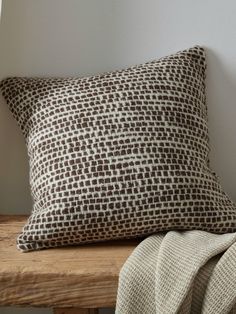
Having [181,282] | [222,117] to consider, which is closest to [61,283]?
[181,282]

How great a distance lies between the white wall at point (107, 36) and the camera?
3.44ft

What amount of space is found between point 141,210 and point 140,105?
0.20 metres

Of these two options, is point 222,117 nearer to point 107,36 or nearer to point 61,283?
point 107,36

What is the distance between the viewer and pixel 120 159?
865 mm

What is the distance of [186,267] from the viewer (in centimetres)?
73

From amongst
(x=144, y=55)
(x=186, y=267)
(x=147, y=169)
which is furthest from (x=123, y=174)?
(x=144, y=55)

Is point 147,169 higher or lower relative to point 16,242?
higher

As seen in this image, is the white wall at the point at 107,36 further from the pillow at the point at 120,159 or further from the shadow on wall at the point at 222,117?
the pillow at the point at 120,159

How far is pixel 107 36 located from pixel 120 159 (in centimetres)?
33

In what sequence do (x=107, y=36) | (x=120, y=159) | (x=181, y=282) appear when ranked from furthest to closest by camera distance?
(x=107, y=36), (x=120, y=159), (x=181, y=282)

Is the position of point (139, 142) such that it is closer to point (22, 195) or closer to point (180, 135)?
point (180, 135)

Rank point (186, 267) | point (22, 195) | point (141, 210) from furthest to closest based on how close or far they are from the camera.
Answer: point (22, 195)
point (141, 210)
point (186, 267)

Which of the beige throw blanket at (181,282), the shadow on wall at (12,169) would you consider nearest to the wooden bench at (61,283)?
the beige throw blanket at (181,282)

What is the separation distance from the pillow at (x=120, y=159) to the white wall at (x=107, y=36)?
0.11 meters
